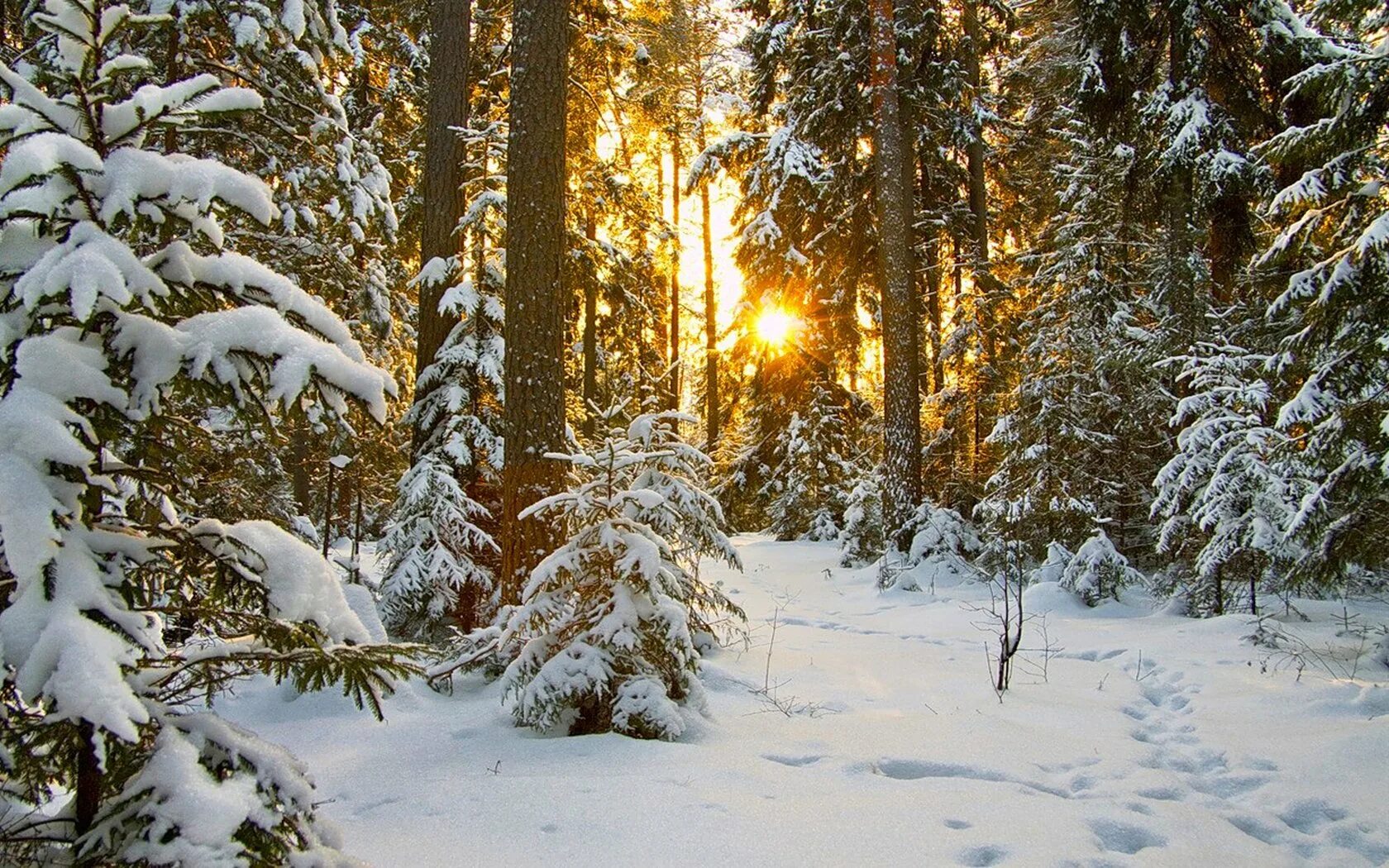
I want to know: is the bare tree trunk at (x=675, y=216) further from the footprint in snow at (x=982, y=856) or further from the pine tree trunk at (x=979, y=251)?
the footprint in snow at (x=982, y=856)

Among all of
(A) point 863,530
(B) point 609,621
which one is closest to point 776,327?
(A) point 863,530

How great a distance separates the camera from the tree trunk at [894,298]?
10430mm

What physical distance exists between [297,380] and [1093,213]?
12924 mm

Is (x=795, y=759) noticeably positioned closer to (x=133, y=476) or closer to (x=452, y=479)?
(x=133, y=476)

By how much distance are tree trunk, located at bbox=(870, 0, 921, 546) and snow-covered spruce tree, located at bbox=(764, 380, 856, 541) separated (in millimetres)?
4888

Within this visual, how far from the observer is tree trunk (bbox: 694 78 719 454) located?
22047mm

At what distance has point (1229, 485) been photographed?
21.6 ft

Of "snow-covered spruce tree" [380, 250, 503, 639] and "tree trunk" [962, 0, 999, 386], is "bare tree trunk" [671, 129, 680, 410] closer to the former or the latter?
"tree trunk" [962, 0, 999, 386]

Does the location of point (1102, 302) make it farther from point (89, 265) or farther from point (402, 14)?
point (89, 265)

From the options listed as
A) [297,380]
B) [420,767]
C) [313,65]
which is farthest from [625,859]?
[313,65]

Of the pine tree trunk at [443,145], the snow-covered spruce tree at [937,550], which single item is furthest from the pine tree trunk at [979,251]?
the pine tree trunk at [443,145]

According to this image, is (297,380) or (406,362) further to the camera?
(406,362)

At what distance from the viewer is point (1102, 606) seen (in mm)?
7953

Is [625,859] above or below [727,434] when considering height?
below
